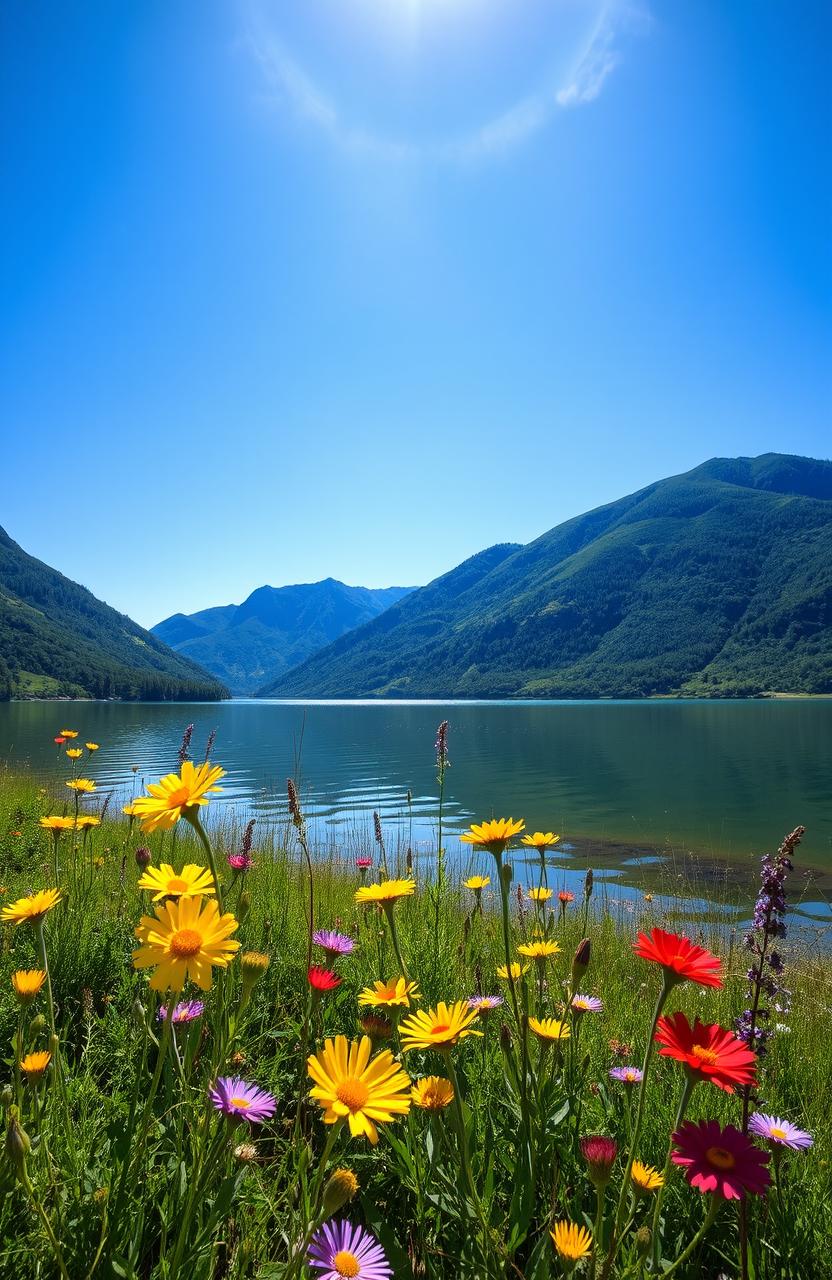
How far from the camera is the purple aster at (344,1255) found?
121 cm

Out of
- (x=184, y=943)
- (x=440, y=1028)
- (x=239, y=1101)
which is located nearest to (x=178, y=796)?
(x=184, y=943)

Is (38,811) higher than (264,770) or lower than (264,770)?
higher

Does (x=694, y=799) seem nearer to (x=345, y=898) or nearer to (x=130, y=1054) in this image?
(x=345, y=898)

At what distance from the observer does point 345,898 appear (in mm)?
8844

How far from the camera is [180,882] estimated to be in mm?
1553

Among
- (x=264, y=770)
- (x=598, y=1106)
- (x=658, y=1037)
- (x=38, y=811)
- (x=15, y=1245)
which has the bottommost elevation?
(x=264, y=770)

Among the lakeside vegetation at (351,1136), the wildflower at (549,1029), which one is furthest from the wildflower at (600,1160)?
the wildflower at (549,1029)

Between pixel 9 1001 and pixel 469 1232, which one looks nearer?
pixel 469 1232

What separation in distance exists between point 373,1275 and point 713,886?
1468 cm

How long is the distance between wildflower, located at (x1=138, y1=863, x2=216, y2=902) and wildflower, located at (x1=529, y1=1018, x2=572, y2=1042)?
1134 mm

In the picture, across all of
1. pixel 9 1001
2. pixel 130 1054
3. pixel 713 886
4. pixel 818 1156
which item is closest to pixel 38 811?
pixel 9 1001

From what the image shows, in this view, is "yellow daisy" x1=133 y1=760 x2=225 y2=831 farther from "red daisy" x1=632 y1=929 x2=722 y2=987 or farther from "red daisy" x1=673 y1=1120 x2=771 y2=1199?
"red daisy" x1=673 y1=1120 x2=771 y2=1199

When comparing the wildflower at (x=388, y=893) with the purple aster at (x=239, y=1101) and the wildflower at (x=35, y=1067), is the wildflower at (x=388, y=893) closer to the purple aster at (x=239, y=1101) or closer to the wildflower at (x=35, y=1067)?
the purple aster at (x=239, y=1101)

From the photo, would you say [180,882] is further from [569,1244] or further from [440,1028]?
[569,1244]
